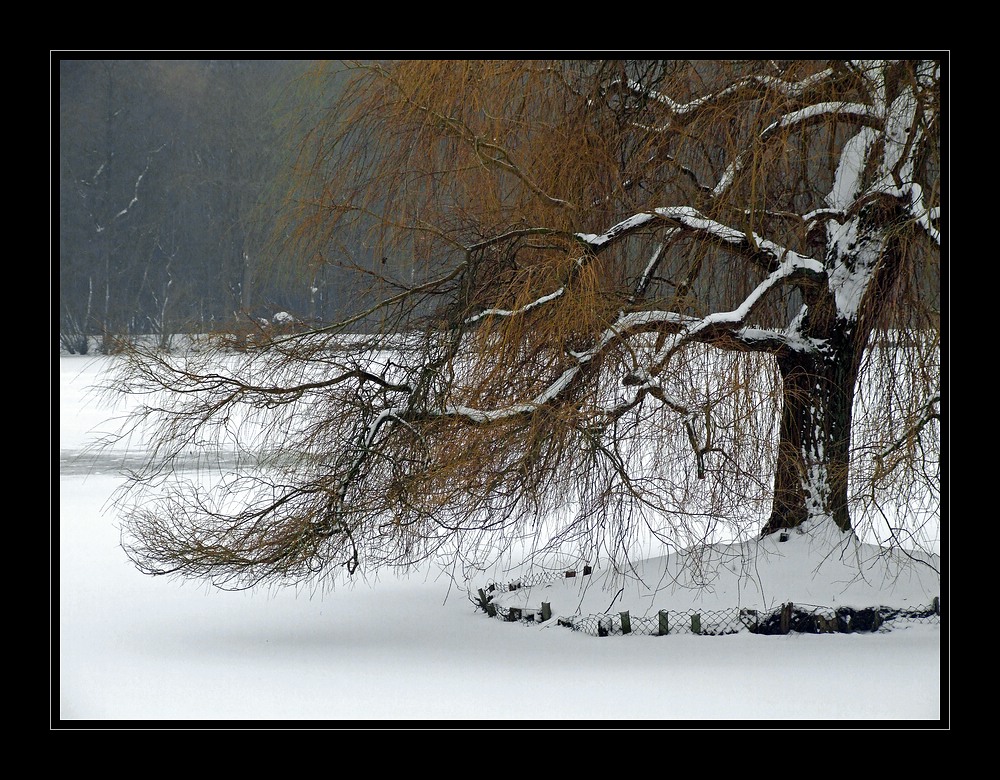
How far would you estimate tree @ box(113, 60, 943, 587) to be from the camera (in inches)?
207

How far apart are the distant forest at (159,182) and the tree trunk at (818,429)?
4.43 metres

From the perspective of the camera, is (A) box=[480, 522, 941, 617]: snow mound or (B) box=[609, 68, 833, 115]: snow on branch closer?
(B) box=[609, 68, 833, 115]: snow on branch

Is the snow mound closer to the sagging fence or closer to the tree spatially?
the sagging fence

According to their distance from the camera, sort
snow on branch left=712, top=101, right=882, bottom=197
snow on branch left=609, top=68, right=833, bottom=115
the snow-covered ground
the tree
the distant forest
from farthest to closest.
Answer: the distant forest → snow on branch left=609, top=68, right=833, bottom=115 → snow on branch left=712, top=101, right=882, bottom=197 → the tree → the snow-covered ground

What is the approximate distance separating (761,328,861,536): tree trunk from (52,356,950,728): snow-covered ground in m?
0.25

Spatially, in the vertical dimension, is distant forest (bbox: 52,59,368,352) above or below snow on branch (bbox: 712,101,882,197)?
above

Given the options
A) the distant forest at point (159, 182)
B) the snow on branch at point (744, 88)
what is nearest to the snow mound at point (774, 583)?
the snow on branch at point (744, 88)

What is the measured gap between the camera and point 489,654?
5340 mm

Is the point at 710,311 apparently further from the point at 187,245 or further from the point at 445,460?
the point at 187,245

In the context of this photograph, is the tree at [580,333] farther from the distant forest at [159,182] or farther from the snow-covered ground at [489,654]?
the distant forest at [159,182]

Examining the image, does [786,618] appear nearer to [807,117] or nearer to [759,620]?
[759,620]

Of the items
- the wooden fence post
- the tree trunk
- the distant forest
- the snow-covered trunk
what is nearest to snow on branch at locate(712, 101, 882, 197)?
the snow-covered trunk

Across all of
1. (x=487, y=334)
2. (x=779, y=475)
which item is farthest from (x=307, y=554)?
(x=779, y=475)

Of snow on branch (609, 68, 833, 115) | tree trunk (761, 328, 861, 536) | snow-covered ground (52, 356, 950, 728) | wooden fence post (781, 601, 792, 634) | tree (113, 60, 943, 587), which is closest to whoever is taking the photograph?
snow-covered ground (52, 356, 950, 728)
